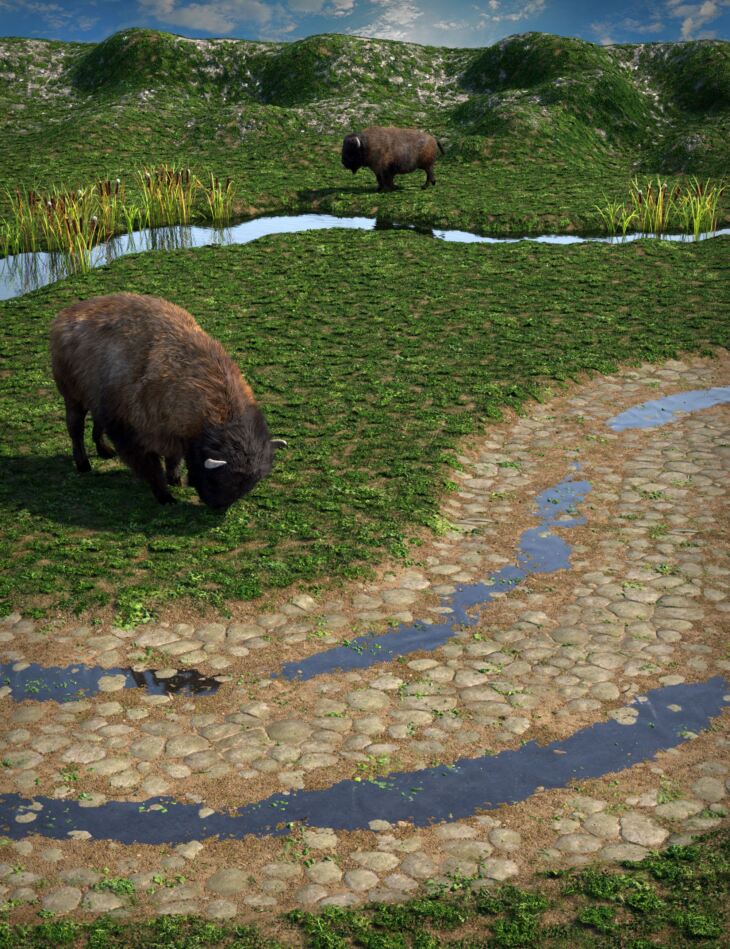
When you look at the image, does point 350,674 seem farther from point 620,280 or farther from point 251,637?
point 620,280

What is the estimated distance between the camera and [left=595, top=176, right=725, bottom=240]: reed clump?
19.6 metres

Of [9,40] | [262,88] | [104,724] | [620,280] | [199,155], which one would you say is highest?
[9,40]

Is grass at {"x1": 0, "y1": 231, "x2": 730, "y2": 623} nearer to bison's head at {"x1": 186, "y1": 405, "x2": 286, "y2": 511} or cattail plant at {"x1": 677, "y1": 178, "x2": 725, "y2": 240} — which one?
bison's head at {"x1": 186, "y1": 405, "x2": 286, "y2": 511}

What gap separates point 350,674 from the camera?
21.6 ft

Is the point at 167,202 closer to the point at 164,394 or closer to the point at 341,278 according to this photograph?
the point at 341,278

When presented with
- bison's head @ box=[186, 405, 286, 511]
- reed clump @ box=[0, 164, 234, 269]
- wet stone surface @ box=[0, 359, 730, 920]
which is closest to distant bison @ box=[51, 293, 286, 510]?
bison's head @ box=[186, 405, 286, 511]

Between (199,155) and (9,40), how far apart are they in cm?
1593

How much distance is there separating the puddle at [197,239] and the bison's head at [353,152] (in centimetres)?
195

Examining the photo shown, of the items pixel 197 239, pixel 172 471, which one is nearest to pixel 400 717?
pixel 172 471

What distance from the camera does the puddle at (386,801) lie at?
5.21 metres

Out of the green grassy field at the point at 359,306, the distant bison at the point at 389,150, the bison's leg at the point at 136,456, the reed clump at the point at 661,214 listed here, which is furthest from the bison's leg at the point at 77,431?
the distant bison at the point at 389,150

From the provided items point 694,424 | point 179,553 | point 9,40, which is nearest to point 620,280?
point 694,424

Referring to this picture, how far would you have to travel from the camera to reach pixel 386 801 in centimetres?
541

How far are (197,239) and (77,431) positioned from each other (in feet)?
36.3
